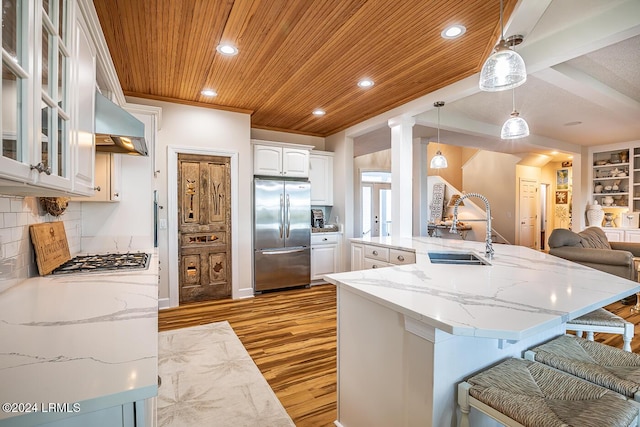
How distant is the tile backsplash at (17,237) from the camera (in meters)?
1.48

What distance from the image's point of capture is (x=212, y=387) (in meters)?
2.17

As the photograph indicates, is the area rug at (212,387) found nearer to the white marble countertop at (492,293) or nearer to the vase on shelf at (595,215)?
the white marble countertop at (492,293)

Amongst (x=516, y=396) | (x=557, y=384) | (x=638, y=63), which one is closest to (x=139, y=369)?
(x=516, y=396)

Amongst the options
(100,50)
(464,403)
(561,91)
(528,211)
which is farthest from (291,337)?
(528,211)

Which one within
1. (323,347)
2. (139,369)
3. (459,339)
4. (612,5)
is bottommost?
(323,347)

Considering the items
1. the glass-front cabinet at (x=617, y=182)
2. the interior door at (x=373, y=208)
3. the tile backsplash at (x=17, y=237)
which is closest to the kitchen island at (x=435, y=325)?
the tile backsplash at (x=17, y=237)

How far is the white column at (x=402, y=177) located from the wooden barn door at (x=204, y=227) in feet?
7.42

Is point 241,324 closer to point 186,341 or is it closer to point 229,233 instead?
point 186,341

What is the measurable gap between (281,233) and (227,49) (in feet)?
8.74

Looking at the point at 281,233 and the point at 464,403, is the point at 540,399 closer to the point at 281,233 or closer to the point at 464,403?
the point at 464,403

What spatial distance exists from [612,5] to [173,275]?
476 centimetres

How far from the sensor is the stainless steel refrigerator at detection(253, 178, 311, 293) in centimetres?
452

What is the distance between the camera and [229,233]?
430cm

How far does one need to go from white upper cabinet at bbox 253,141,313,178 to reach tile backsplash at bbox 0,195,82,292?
2834 millimetres
